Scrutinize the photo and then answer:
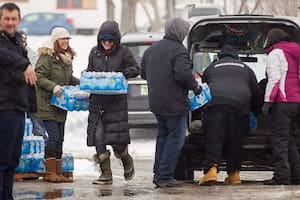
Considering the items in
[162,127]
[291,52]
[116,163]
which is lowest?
[116,163]

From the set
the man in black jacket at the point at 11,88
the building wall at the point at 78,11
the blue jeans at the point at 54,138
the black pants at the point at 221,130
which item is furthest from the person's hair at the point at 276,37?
the building wall at the point at 78,11

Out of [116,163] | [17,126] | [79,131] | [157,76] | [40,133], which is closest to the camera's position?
[17,126]

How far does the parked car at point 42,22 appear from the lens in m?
43.2

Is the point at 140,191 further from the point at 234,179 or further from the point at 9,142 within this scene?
the point at 9,142

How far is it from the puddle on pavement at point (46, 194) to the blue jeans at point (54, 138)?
84 cm

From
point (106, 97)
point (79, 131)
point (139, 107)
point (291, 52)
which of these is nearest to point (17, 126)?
point (106, 97)

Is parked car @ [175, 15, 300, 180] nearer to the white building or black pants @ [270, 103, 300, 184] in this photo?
black pants @ [270, 103, 300, 184]

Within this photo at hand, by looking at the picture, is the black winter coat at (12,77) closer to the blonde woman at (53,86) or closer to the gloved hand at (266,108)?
the blonde woman at (53,86)

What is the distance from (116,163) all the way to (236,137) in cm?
408

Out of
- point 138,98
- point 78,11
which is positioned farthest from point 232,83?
point 78,11

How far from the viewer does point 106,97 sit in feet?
33.9

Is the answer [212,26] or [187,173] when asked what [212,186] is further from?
[212,26]

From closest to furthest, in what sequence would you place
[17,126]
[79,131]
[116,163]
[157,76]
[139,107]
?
[17,126] < [157,76] < [116,163] < [139,107] < [79,131]

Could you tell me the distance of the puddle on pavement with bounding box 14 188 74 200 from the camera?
971 cm
